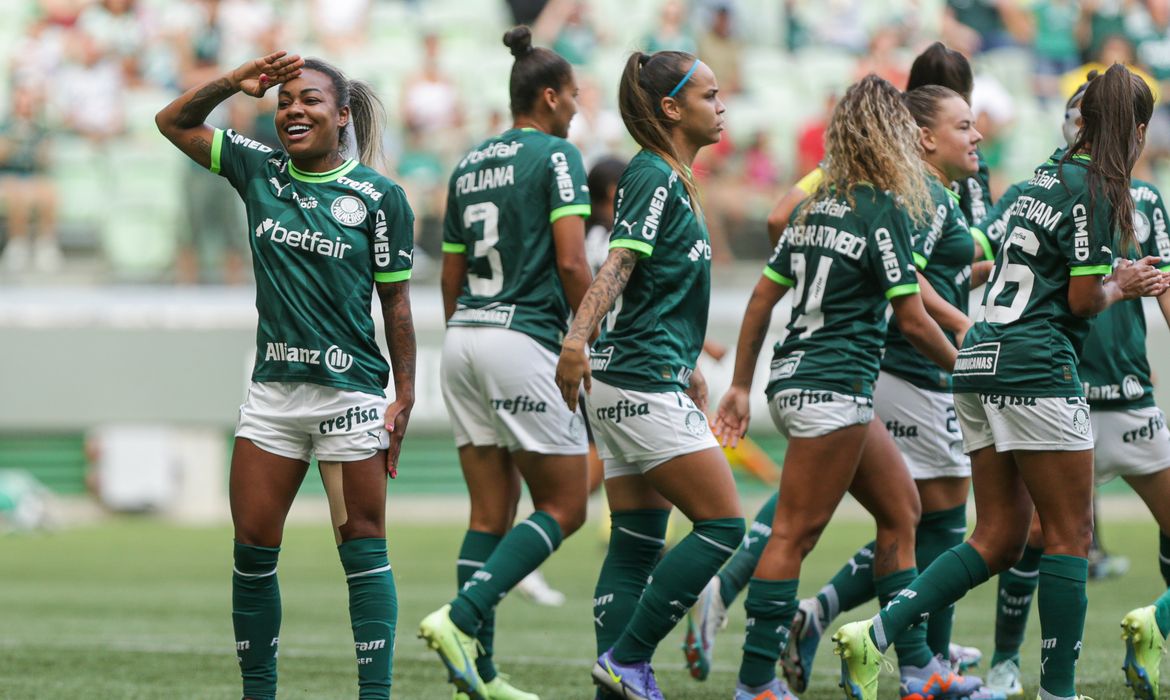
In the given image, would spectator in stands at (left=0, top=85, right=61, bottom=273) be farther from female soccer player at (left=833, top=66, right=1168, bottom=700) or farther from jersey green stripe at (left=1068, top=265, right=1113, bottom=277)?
jersey green stripe at (left=1068, top=265, right=1113, bottom=277)

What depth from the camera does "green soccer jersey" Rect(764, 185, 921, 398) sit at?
5473 mm

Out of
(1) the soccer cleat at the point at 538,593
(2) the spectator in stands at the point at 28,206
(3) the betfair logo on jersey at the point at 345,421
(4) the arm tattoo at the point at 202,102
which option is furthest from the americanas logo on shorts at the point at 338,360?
(2) the spectator in stands at the point at 28,206

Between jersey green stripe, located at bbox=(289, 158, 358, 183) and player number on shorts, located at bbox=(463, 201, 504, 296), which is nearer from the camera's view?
jersey green stripe, located at bbox=(289, 158, 358, 183)

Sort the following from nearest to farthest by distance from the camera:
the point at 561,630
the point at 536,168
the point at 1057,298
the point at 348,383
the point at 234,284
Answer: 1. the point at 348,383
2. the point at 1057,298
3. the point at 536,168
4. the point at 561,630
5. the point at 234,284

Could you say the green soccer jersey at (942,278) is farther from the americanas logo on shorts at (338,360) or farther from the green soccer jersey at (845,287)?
the americanas logo on shorts at (338,360)

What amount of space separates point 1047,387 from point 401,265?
6.83ft

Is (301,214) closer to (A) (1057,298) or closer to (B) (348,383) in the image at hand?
(B) (348,383)

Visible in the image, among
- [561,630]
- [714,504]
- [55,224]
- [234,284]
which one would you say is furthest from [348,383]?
[55,224]

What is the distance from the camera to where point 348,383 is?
4.93 m

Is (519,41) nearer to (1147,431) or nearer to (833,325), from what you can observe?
(833,325)

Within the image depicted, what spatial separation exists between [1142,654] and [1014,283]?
1309mm

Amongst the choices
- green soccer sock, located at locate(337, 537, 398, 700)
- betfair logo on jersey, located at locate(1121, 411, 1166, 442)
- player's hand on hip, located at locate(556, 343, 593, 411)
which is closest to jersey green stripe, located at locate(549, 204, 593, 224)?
player's hand on hip, located at locate(556, 343, 593, 411)

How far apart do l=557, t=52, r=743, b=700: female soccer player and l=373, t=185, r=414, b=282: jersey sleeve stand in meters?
0.60

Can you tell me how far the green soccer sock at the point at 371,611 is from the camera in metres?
4.91
